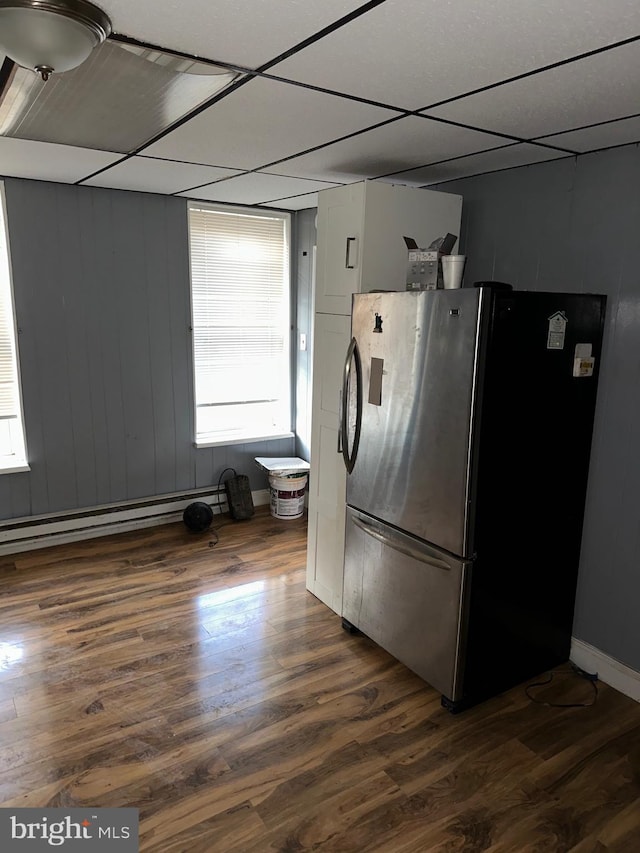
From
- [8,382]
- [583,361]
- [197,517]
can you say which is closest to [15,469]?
[8,382]

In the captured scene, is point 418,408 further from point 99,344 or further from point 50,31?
point 99,344

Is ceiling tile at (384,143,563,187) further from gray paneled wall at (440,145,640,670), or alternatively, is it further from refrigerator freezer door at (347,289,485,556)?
refrigerator freezer door at (347,289,485,556)

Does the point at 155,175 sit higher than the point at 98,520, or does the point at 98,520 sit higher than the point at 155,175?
the point at 155,175

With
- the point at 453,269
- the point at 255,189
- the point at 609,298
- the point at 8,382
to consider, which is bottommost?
the point at 8,382

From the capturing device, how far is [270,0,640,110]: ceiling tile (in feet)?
4.33

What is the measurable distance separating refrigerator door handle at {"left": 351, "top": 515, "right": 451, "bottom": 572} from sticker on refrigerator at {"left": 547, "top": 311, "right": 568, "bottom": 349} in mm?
994

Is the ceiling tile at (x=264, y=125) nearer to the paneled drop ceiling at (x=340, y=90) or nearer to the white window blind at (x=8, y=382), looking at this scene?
the paneled drop ceiling at (x=340, y=90)

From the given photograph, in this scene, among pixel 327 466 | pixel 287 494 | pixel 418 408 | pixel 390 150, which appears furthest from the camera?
pixel 287 494

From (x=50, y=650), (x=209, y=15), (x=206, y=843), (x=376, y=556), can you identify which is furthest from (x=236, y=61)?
(x=50, y=650)

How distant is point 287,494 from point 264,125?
2.83 m

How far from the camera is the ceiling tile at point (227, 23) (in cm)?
133

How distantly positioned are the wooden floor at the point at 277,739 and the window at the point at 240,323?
5.61ft

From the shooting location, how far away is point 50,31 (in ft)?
4.48

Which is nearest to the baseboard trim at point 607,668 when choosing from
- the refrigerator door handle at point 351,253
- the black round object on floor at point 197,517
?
the refrigerator door handle at point 351,253
